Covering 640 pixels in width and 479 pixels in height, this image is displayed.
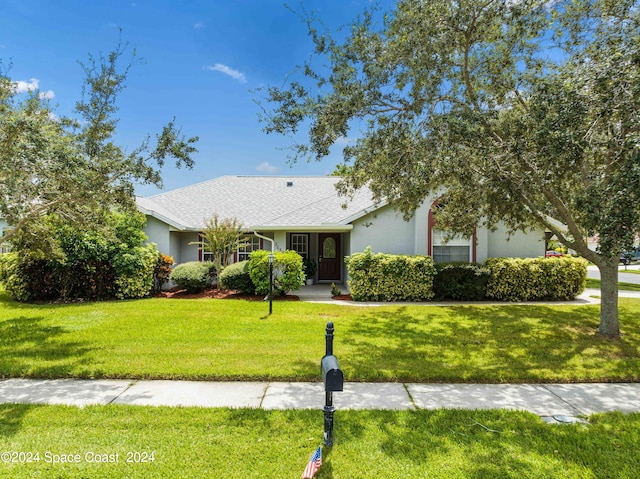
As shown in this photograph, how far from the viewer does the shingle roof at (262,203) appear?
46.7 ft

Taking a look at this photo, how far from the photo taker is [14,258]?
37.4ft

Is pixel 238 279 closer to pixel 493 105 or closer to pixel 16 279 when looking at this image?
pixel 16 279

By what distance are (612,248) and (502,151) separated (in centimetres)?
262

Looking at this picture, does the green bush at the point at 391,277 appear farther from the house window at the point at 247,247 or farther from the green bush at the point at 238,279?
the house window at the point at 247,247

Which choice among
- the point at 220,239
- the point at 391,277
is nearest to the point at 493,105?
the point at 391,277

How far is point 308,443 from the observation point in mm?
3570

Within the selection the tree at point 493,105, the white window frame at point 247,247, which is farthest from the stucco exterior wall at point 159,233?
the tree at point 493,105

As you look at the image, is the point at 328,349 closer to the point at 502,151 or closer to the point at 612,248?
the point at 612,248

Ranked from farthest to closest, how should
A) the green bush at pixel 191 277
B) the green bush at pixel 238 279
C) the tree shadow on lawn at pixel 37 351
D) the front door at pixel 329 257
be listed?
the front door at pixel 329 257 → the green bush at pixel 191 277 → the green bush at pixel 238 279 → the tree shadow on lawn at pixel 37 351

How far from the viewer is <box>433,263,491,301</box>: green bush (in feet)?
40.1

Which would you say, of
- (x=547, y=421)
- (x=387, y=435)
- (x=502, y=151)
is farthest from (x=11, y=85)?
(x=547, y=421)

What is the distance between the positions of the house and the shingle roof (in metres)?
0.04

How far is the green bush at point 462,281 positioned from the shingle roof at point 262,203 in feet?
11.5

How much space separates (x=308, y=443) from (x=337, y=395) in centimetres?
131
